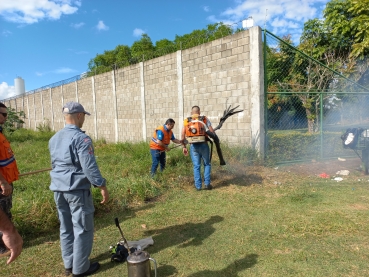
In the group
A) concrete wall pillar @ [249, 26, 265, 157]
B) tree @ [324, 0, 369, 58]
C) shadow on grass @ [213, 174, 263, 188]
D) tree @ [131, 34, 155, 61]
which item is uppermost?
tree @ [131, 34, 155, 61]

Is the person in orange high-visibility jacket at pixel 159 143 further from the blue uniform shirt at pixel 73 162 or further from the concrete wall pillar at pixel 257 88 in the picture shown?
the blue uniform shirt at pixel 73 162

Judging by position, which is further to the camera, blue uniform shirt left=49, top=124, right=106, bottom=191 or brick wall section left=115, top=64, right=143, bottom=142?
brick wall section left=115, top=64, right=143, bottom=142

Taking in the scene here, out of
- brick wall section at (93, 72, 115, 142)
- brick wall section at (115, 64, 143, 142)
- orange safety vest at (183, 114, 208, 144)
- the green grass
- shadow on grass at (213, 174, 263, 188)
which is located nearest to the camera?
the green grass

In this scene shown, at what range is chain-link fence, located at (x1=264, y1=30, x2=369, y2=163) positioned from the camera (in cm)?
744

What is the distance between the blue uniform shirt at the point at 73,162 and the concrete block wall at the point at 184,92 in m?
5.01

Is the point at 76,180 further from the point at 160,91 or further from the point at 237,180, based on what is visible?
the point at 160,91

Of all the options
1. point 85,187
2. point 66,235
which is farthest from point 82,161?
point 66,235

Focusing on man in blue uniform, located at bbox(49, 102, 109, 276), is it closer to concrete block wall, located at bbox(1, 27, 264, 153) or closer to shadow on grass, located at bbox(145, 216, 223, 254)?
shadow on grass, located at bbox(145, 216, 223, 254)

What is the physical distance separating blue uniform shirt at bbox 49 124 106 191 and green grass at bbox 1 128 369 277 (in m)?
1.01

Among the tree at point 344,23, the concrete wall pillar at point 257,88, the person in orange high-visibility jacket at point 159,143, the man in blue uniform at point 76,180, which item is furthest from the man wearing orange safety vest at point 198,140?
the tree at point 344,23

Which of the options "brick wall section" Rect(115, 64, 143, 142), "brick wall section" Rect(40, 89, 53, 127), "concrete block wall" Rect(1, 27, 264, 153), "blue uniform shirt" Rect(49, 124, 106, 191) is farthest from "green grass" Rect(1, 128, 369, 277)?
"brick wall section" Rect(40, 89, 53, 127)

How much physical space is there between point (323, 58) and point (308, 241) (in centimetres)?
1507

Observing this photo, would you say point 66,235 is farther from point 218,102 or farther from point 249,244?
point 218,102

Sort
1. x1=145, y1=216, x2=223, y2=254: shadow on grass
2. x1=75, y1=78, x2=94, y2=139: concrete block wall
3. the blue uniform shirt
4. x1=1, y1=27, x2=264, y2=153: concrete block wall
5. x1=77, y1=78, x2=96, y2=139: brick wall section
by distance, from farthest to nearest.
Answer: x1=77, y1=78, x2=96, y2=139: brick wall section → x1=75, y1=78, x2=94, y2=139: concrete block wall → x1=1, y1=27, x2=264, y2=153: concrete block wall → x1=145, y1=216, x2=223, y2=254: shadow on grass → the blue uniform shirt
